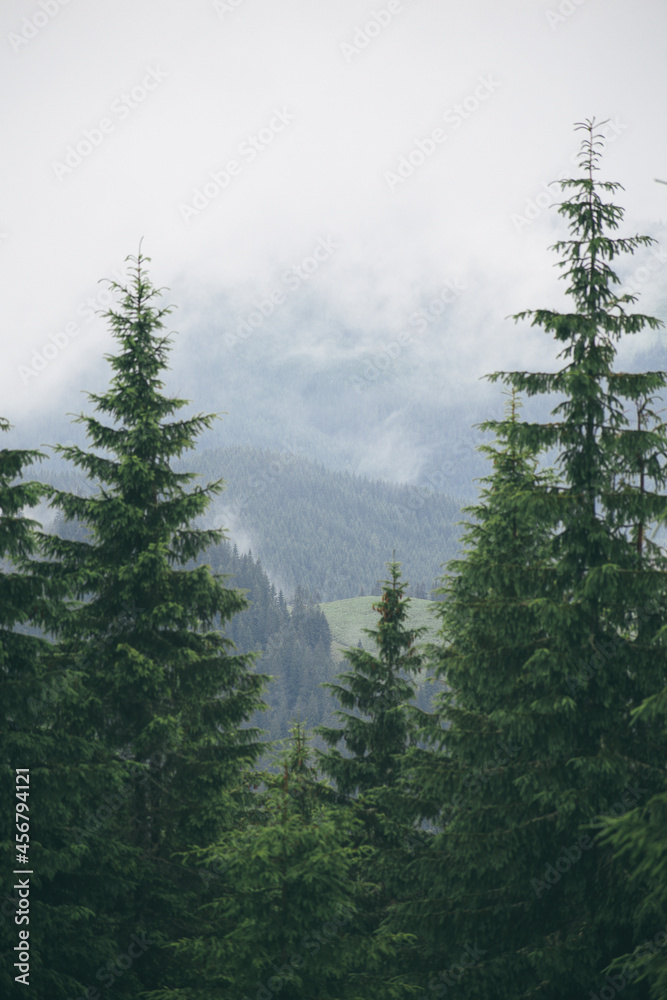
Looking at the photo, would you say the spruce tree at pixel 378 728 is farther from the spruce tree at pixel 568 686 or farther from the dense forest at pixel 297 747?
the spruce tree at pixel 568 686

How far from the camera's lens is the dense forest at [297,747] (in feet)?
37.8

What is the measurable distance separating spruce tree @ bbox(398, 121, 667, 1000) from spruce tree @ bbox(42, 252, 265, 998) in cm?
439

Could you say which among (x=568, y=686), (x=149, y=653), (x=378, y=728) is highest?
(x=149, y=653)

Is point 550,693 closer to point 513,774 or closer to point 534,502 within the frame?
point 513,774

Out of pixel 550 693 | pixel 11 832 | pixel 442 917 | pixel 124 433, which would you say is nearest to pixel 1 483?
pixel 124 433

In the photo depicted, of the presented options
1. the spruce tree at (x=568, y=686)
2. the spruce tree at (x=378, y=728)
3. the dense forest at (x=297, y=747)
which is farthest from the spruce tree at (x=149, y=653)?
the spruce tree at (x=378, y=728)

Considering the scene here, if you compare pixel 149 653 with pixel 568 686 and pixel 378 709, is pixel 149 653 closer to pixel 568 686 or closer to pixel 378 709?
pixel 568 686

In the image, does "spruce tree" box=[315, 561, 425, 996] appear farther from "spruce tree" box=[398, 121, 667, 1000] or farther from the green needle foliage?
"spruce tree" box=[398, 121, 667, 1000]

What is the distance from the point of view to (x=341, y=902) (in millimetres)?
11062

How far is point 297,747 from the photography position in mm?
14977

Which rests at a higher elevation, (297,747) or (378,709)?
(378,709)

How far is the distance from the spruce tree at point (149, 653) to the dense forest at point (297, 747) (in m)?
0.06

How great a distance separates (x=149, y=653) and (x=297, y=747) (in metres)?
3.42

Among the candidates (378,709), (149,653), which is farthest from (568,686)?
(378,709)
